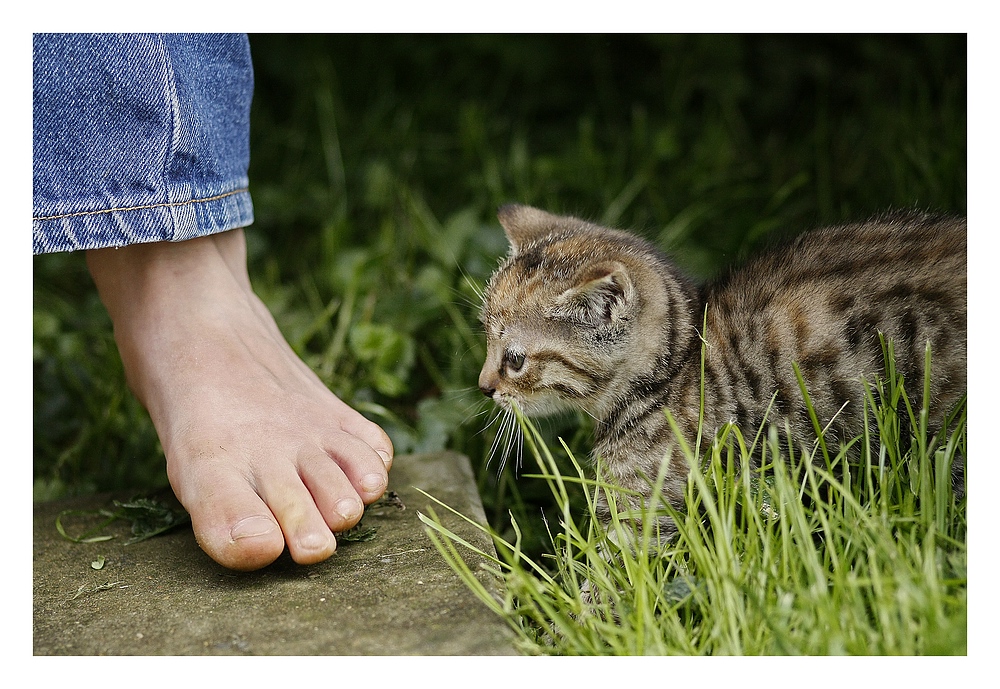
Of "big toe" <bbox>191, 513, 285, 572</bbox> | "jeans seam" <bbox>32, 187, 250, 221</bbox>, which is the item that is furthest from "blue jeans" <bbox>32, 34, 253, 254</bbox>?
"big toe" <bbox>191, 513, 285, 572</bbox>

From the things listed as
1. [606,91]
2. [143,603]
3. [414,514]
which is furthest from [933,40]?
[143,603]

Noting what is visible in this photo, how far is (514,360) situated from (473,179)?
1.56 metres

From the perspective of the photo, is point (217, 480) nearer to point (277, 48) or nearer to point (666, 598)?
point (666, 598)

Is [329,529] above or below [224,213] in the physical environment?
below

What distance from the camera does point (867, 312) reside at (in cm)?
159

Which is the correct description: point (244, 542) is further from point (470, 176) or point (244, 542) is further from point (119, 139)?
point (470, 176)

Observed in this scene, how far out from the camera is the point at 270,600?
1413 millimetres

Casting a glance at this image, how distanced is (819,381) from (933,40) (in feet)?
6.66

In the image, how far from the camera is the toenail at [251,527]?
1.47 metres

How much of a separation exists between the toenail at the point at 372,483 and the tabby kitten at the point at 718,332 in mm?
324

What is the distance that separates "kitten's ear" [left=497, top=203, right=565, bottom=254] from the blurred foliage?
154mm

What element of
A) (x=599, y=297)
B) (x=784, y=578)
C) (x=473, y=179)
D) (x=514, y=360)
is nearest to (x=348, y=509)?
(x=514, y=360)

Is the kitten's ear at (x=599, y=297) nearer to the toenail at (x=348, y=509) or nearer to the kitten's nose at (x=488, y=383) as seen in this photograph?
the kitten's nose at (x=488, y=383)

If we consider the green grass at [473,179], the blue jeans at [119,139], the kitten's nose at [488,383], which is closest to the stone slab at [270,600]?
the kitten's nose at [488,383]
